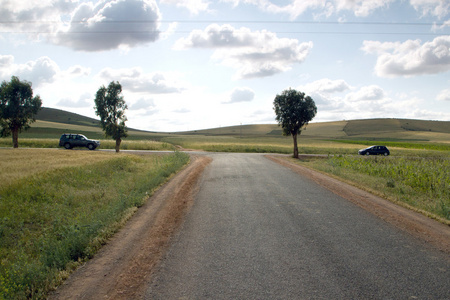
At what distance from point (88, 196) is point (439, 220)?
11847 mm

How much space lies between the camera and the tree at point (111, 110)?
142ft

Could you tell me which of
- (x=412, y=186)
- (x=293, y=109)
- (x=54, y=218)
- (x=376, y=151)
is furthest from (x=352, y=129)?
(x=54, y=218)

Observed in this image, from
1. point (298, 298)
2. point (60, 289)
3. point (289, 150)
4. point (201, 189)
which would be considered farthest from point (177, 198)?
point (289, 150)

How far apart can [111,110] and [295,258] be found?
42333 mm

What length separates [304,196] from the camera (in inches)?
445

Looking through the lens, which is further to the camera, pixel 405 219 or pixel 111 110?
pixel 111 110

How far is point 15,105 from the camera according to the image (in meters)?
42.4

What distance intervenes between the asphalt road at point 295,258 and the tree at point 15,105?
4254 centimetres

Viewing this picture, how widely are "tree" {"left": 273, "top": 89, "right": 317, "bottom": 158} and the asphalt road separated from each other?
31714 millimetres

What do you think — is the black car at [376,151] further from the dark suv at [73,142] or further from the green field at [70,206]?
the dark suv at [73,142]

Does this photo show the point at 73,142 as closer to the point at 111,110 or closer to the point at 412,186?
the point at 111,110

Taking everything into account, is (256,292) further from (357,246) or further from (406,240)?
(406,240)

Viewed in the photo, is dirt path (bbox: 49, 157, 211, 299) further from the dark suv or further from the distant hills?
the distant hills

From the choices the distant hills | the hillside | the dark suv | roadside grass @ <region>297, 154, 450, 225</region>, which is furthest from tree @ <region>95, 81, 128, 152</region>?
the hillside
